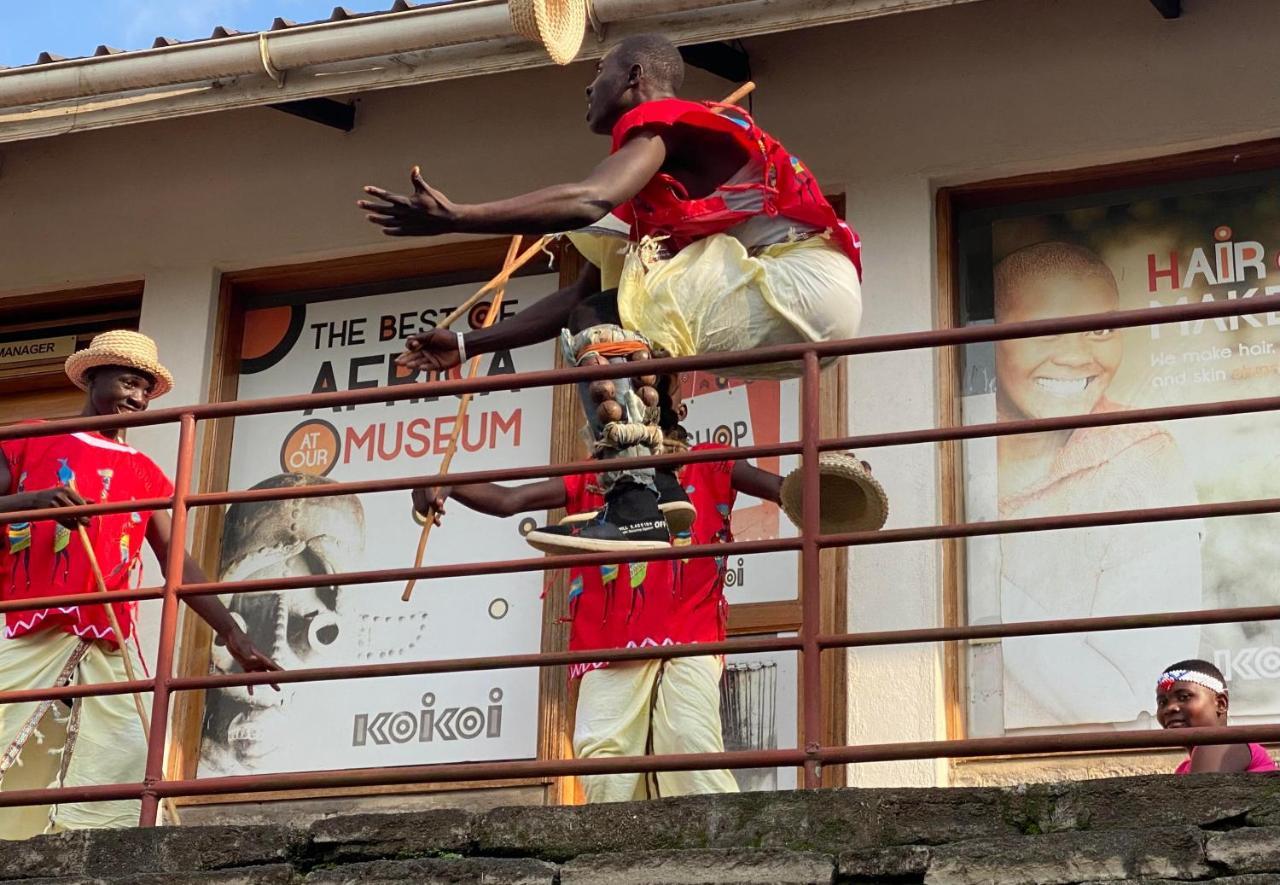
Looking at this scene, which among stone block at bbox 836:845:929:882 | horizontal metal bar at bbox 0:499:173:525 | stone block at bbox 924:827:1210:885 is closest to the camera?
stone block at bbox 924:827:1210:885

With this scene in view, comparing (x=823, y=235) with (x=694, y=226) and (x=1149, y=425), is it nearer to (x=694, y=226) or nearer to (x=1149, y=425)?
(x=694, y=226)

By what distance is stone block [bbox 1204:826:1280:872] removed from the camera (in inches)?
A: 192

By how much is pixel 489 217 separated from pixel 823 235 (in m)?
1.10

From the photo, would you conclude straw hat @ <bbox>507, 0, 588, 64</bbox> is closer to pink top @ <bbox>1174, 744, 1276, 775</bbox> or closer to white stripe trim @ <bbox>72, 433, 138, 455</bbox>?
white stripe trim @ <bbox>72, 433, 138, 455</bbox>

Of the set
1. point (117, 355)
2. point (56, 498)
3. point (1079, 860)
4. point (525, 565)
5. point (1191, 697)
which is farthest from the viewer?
point (117, 355)

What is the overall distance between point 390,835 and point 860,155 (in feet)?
12.3

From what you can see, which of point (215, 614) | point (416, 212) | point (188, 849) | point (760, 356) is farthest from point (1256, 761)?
point (215, 614)

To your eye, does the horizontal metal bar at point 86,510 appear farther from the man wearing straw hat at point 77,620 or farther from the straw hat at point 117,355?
the straw hat at point 117,355

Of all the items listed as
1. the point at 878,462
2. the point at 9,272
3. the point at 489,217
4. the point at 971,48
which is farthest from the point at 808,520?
the point at 9,272

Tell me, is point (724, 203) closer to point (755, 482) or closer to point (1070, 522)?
point (755, 482)

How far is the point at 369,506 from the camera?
29.2 ft

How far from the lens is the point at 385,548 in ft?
28.9

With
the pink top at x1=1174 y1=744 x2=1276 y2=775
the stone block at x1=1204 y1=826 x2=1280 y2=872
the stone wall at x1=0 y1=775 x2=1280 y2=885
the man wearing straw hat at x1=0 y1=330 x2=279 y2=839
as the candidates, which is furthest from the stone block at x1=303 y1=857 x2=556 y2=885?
the pink top at x1=1174 y1=744 x2=1276 y2=775

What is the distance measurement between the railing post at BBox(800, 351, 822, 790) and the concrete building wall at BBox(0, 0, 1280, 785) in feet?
6.83
